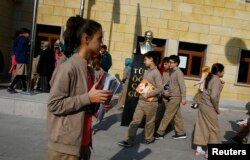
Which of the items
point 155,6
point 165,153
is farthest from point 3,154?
point 155,6

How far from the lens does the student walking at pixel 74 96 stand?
2809mm

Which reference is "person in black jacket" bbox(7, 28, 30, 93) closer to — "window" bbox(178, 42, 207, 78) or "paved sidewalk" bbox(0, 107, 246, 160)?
"paved sidewalk" bbox(0, 107, 246, 160)

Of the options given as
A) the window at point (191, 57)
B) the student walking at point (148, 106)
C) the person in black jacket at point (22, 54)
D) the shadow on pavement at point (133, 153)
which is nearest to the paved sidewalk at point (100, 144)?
the shadow on pavement at point (133, 153)

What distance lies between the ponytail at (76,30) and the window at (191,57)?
1325 centimetres

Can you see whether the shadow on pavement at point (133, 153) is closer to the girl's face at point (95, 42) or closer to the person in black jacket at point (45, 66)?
the girl's face at point (95, 42)

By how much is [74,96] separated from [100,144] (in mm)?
4275

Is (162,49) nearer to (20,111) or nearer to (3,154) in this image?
(20,111)

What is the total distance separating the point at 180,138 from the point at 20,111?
11.2 feet

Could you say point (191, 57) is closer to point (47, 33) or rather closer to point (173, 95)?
point (47, 33)

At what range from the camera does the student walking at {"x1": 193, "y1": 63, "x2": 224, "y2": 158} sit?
21.7ft

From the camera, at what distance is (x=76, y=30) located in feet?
9.65

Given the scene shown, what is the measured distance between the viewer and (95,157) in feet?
20.2

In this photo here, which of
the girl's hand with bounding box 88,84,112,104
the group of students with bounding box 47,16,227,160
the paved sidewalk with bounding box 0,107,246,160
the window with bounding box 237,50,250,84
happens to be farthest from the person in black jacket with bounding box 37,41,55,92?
the girl's hand with bounding box 88,84,112,104

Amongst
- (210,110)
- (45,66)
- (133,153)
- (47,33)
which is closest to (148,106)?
(133,153)
